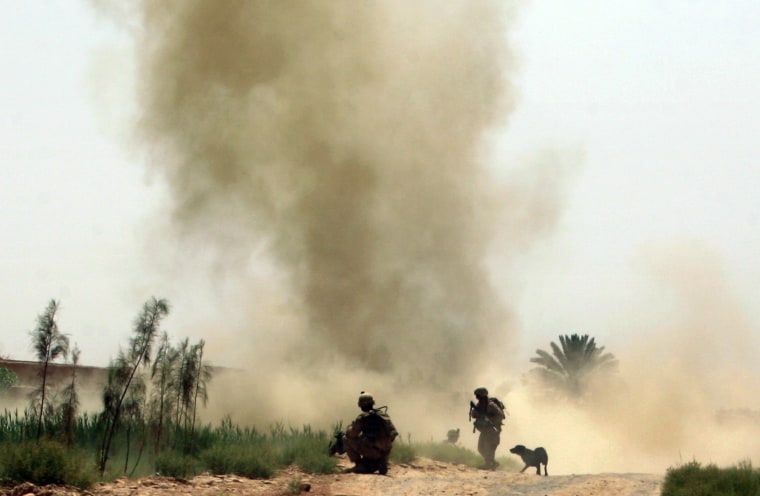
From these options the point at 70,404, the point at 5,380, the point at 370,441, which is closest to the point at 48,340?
the point at 70,404

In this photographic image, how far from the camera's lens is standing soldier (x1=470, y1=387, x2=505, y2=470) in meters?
21.7

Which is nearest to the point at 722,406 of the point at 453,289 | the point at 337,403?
the point at 453,289

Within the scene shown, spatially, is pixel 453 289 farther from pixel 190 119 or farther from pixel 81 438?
pixel 81 438

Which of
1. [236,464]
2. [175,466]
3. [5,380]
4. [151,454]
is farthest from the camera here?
[5,380]

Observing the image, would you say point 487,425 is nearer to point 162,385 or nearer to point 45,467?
point 162,385

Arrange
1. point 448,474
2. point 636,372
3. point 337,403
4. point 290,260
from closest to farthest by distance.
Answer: point 448,474 → point 337,403 → point 290,260 → point 636,372

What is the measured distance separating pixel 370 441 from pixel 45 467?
6801 millimetres

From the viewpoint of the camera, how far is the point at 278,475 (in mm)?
16516

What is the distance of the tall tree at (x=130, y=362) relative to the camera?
52.2 feet

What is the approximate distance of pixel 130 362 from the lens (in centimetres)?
1625

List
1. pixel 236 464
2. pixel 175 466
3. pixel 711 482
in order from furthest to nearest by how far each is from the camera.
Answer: pixel 236 464 < pixel 175 466 < pixel 711 482

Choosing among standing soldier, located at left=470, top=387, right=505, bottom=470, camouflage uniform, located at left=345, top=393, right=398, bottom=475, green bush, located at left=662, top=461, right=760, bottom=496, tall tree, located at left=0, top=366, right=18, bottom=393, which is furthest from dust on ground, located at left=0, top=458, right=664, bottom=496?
tall tree, located at left=0, top=366, right=18, bottom=393

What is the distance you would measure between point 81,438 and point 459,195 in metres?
22.6

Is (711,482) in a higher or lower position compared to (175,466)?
higher
